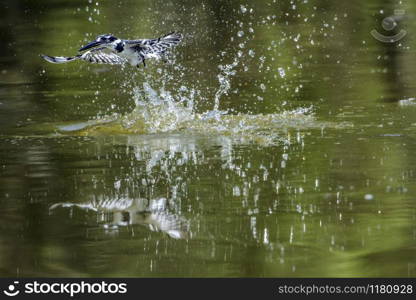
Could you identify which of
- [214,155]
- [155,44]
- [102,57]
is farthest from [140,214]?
[102,57]

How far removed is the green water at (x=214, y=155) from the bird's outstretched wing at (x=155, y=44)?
64cm

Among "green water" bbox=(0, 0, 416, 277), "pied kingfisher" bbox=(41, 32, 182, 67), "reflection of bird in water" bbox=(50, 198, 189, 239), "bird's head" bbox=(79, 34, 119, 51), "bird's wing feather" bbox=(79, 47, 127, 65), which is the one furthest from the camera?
"bird's wing feather" bbox=(79, 47, 127, 65)

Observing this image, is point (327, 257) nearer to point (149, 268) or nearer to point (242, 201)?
point (149, 268)

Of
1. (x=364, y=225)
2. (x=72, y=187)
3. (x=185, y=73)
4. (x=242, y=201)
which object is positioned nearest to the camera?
(x=364, y=225)

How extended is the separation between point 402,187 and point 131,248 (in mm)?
1780

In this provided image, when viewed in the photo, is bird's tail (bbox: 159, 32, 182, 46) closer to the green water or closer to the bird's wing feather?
the bird's wing feather

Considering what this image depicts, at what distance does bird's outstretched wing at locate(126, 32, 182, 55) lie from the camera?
715 centimetres

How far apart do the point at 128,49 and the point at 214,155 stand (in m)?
1.36

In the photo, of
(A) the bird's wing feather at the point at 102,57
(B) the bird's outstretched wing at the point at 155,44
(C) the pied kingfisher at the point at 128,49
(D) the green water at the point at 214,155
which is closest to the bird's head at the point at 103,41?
(C) the pied kingfisher at the point at 128,49

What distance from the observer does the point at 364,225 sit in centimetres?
452

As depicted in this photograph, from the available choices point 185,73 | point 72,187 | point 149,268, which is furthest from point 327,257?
point 185,73

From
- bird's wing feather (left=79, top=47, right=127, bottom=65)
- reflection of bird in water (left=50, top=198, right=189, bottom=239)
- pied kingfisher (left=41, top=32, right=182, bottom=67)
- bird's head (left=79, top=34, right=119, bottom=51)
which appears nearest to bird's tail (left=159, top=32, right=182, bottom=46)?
pied kingfisher (left=41, top=32, right=182, bottom=67)

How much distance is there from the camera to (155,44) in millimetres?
7301

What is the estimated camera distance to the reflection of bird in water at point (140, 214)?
4523 mm
